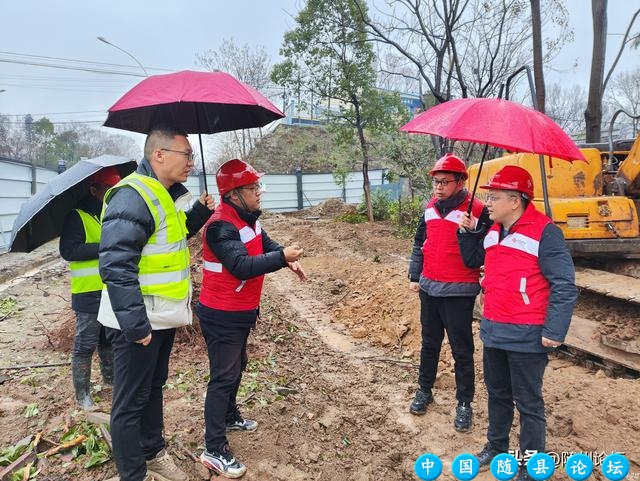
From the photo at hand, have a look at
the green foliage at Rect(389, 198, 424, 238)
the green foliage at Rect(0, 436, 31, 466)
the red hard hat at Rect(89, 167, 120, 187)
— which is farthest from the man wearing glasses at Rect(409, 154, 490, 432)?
the green foliage at Rect(389, 198, 424, 238)

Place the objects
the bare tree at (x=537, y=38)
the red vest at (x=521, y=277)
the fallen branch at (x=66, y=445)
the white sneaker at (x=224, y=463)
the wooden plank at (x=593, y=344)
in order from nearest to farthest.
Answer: the red vest at (x=521, y=277) < the white sneaker at (x=224, y=463) < the fallen branch at (x=66, y=445) < the wooden plank at (x=593, y=344) < the bare tree at (x=537, y=38)

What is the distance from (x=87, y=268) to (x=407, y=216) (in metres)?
11.8

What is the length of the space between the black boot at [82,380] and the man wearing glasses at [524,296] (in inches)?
113

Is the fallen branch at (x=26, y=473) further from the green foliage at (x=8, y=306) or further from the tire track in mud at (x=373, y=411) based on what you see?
the green foliage at (x=8, y=306)

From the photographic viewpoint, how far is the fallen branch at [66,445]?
2855mm

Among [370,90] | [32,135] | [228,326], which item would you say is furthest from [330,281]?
[32,135]

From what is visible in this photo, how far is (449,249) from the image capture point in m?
3.31

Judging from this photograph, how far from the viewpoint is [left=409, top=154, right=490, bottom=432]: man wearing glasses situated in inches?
129

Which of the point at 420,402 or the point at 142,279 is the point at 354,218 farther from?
the point at 142,279

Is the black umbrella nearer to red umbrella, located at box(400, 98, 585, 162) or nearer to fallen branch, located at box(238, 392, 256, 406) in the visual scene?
fallen branch, located at box(238, 392, 256, 406)

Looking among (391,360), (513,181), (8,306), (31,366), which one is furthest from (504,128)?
(8,306)

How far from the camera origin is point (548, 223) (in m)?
2.60

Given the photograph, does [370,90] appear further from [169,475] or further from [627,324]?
[169,475]

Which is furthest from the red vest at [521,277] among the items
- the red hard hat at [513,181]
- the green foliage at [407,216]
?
the green foliage at [407,216]
